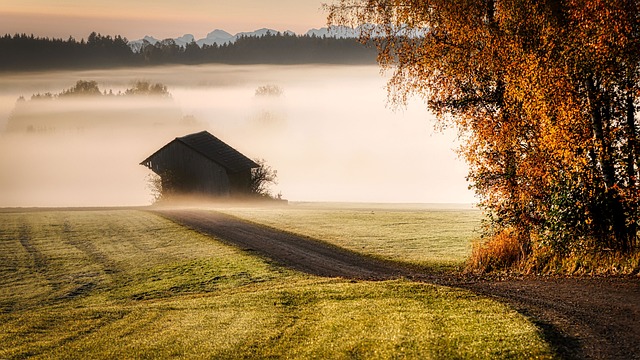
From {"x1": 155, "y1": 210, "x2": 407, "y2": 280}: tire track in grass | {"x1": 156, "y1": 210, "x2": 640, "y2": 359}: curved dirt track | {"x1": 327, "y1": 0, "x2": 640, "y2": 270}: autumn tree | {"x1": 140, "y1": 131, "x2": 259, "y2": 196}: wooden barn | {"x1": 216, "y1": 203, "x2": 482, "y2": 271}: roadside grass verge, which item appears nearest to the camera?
{"x1": 156, "y1": 210, "x2": 640, "y2": 359}: curved dirt track

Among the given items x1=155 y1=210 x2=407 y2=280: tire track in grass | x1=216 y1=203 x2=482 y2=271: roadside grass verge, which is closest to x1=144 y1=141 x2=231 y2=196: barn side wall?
x1=216 y1=203 x2=482 y2=271: roadside grass verge

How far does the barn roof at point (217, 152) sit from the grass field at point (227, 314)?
44216mm

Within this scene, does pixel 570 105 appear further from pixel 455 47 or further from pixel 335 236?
pixel 335 236

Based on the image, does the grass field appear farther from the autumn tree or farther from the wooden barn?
the wooden barn

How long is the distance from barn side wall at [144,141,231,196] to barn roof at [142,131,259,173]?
1.85 feet

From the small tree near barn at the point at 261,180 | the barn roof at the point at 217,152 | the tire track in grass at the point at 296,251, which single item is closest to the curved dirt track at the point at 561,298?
the tire track in grass at the point at 296,251

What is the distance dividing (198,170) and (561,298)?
6610 cm

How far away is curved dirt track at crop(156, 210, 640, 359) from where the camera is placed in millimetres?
16781

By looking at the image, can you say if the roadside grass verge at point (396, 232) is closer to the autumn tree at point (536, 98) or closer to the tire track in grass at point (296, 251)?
the tire track in grass at point (296, 251)

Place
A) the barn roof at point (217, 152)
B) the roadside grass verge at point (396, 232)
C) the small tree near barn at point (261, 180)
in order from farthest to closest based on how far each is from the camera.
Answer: the small tree near barn at point (261, 180)
the barn roof at point (217, 152)
the roadside grass verge at point (396, 232)

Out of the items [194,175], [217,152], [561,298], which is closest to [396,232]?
[561,298]

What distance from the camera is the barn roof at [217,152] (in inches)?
3278

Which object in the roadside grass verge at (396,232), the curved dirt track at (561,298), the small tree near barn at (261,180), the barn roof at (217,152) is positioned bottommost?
the curved dirt track at (561,298)

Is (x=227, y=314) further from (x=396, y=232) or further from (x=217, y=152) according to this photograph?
(x=217, y=152)
